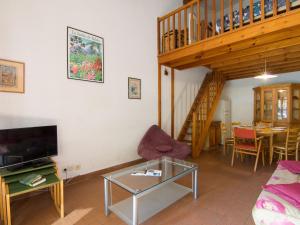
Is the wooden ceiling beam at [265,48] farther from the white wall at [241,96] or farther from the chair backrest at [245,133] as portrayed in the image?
the white wall at [241,96]

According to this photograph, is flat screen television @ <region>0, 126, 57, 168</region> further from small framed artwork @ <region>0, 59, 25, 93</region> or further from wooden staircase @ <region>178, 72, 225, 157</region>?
wooden staircase @ <region>178, 72, 225, 157</region>

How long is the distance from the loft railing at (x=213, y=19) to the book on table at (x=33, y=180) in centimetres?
318

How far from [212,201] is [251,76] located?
4717 millimetres

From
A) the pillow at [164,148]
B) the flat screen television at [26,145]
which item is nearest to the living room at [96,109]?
the flat screen television at [26,145]

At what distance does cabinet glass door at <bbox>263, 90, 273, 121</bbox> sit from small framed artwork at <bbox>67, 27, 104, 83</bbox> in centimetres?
475

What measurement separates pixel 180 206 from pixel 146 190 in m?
0.72

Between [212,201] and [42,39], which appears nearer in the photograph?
[212,201]

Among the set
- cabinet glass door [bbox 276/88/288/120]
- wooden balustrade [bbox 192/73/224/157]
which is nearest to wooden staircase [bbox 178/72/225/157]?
wooden balustrade [bbox 192/73/224/157]

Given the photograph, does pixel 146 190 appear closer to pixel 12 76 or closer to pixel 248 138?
pixel 12 76

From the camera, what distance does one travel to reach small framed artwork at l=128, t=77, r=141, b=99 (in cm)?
352

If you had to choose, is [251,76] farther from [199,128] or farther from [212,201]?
[212,201]

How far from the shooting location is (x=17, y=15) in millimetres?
2232

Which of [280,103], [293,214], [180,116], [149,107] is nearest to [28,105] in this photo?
[149,107]

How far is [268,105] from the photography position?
516 centimetres
